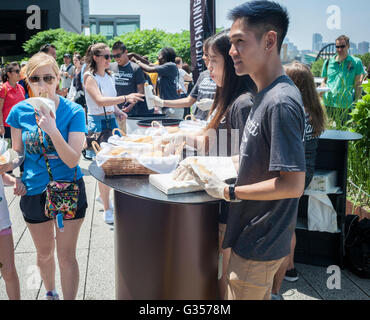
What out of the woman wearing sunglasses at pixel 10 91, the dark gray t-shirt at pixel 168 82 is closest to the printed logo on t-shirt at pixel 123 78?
the dark gray t-shirt at pixel 168 82

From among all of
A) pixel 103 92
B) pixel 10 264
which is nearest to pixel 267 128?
pixel 10 264

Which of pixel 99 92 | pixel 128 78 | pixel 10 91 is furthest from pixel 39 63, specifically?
pixel 10 91

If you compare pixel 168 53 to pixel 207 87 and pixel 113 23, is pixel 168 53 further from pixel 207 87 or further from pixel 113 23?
pixel 113 23

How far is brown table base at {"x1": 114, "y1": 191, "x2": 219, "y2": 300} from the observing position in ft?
7.12

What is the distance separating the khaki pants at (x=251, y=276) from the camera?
1.72 m

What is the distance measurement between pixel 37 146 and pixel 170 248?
3.42 ft

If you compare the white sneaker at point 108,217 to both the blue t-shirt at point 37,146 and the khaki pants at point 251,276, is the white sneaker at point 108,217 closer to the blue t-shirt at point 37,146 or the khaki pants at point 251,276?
the blue t-shirt at point 37,146

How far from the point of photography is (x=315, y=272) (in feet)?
11.4

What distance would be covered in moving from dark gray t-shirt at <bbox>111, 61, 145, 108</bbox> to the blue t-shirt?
3451 millimetres

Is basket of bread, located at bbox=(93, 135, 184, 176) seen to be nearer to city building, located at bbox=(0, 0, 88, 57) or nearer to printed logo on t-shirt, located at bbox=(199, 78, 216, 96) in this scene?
printed logo on t-shirt, located at bbox=(199, 78, 216, 96)

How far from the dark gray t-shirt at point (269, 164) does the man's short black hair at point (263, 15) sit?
0.70ft

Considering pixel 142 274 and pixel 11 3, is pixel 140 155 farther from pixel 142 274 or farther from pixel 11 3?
pixel 11 3

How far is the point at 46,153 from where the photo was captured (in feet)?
7.89
